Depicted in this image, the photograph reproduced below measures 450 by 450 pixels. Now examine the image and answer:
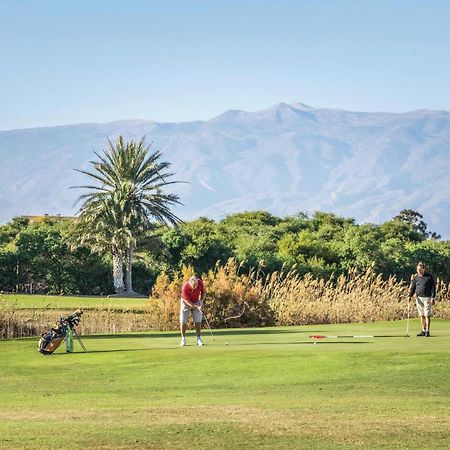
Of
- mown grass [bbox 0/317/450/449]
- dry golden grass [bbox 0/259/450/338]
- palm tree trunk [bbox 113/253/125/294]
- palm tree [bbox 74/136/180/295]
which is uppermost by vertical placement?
palm tree [bbox 74/136/180/295]

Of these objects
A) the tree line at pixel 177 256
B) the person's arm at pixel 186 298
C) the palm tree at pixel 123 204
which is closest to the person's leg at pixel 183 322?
the person's arm at pixel 186 298

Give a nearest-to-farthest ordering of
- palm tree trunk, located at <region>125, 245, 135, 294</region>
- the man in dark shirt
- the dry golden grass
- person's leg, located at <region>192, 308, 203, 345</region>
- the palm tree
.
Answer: person's leg, located at <region>192, 308, 203, 345</region> < the man in dark shirt < the dry golden grass < palm tree trunk, located at <region>125, 245, 135, 294</region> < the palm tree

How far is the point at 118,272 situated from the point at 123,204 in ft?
12.7

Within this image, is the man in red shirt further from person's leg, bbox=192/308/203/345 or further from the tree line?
the tree line

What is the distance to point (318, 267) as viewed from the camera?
58.5 metres

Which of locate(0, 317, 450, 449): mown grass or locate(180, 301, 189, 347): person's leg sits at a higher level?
locate(180, 301, 189, 347): person's leg

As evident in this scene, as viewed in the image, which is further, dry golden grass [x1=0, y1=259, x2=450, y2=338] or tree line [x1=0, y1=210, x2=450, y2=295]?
tree line [x1=0, y1=210, x2=450, y2=295]

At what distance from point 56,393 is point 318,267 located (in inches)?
1529

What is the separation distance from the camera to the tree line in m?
58.7

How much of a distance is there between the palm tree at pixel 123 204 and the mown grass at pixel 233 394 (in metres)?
31.9

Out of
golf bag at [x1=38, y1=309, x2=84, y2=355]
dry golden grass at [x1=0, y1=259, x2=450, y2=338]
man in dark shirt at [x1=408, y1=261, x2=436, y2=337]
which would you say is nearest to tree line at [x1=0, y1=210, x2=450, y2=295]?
dry golden grass at [x1=0, y1=259, x2=450, y2=338]

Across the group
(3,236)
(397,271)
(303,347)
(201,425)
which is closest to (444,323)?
(303,347)

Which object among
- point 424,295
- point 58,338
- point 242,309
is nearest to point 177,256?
point 242,309

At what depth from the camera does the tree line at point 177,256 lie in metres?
58.7
